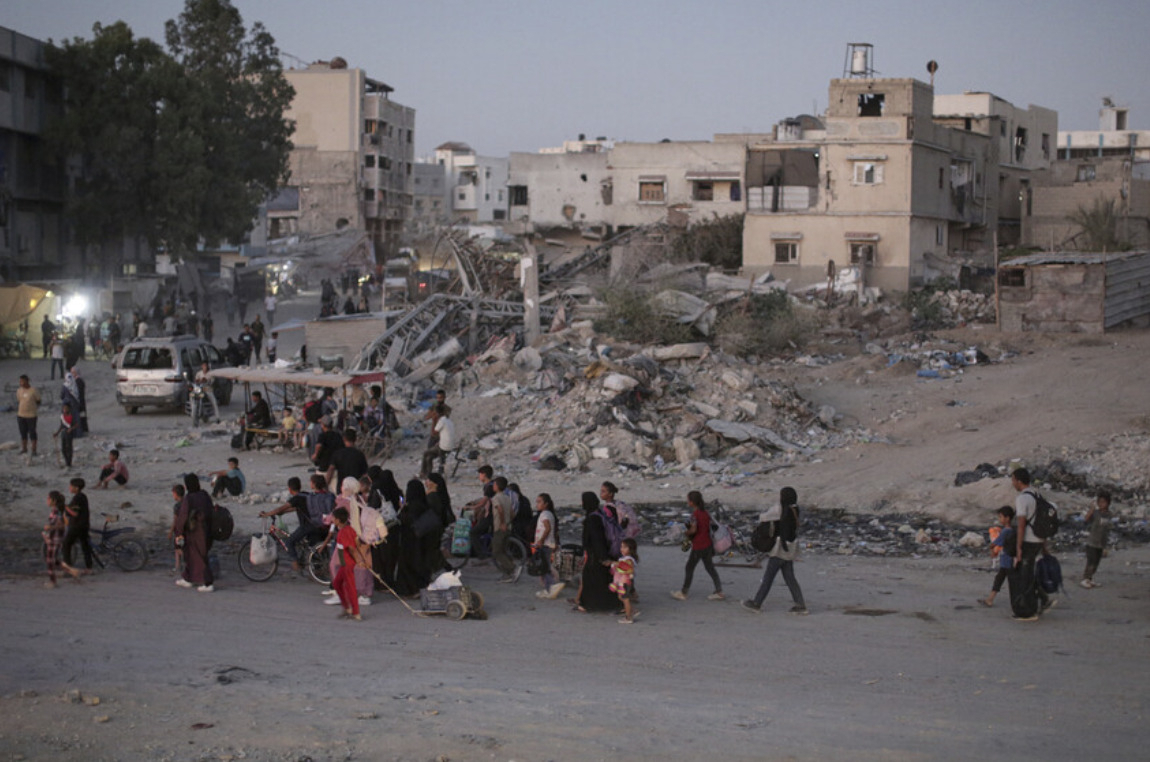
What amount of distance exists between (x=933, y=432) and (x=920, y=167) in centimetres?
2488

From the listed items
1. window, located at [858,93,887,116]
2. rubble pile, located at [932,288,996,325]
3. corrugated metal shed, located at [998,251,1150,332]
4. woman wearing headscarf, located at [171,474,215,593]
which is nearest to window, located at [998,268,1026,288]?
corrugated metal shed, located at [998,251,1150,332]

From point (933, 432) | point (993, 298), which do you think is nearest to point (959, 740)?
point (933, 432)

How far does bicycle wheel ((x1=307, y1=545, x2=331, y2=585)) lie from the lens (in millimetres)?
11850

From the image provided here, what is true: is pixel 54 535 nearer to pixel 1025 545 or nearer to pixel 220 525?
pixel 220 525

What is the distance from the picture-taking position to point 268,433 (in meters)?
20.5

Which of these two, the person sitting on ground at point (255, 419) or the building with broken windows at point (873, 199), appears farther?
the building with broken windows at point (873, 199)

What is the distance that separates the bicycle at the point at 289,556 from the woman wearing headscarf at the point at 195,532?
597mm

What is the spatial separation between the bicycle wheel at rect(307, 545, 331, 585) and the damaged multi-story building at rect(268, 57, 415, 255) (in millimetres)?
60554

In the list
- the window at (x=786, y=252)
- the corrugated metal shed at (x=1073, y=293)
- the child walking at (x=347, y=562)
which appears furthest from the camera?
the window at (x=786, y=252)

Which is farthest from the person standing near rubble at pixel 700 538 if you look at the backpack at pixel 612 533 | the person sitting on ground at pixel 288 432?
the person sitting on ground at pixel 288 432

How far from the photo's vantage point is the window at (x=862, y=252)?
43219 mm

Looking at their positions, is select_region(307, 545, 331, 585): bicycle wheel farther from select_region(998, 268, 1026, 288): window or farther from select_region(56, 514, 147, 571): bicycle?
select_region(998, 268, 1026, 288): window

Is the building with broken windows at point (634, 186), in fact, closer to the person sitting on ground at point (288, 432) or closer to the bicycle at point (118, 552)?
the person sitting on ground at point (288, 432)

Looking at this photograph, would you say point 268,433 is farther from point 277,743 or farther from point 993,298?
point 993,298
